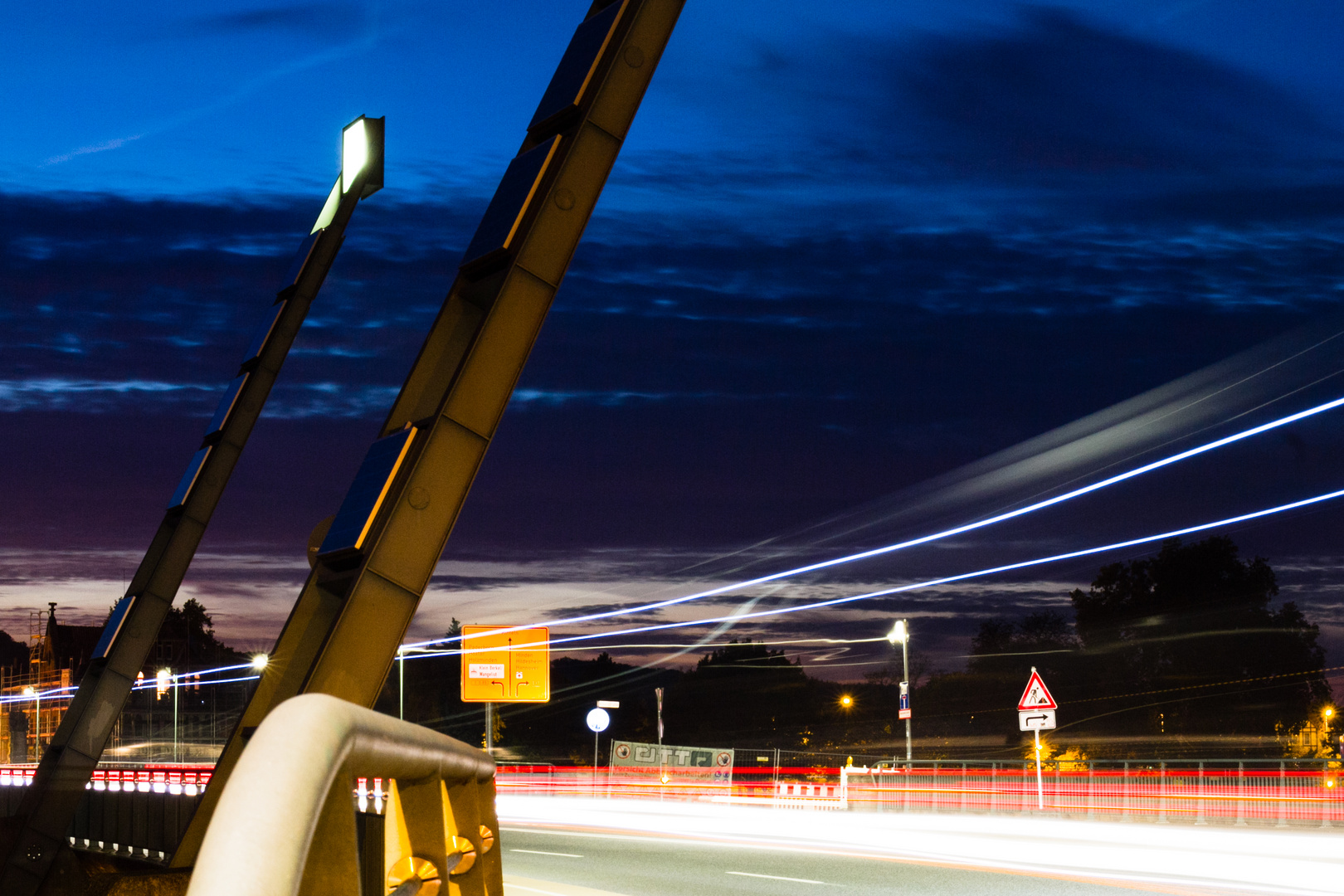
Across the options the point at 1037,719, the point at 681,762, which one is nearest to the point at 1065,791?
the point at 1037,719

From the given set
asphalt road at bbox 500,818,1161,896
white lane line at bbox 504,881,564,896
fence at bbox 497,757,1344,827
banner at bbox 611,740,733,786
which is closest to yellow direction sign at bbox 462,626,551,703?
banner at bbox 611,740,733,786

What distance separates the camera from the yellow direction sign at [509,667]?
41.5m

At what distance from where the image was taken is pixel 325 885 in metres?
1.62

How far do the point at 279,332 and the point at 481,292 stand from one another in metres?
10.4

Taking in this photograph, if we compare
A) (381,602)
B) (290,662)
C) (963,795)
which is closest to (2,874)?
(290,662)

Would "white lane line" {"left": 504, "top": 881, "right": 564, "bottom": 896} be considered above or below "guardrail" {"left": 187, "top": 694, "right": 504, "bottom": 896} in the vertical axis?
below

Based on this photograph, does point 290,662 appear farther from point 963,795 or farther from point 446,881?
point 963,795

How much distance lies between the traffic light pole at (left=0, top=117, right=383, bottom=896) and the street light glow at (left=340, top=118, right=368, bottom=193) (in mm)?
1396

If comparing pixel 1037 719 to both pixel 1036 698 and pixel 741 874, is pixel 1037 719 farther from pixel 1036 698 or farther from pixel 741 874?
pixel 741 874

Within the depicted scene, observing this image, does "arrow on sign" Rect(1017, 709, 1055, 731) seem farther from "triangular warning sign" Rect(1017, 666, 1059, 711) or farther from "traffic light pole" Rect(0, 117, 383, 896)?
"traffic light pole" Rect(0, 117, 383, 896)

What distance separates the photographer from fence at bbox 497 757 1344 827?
1143 inches

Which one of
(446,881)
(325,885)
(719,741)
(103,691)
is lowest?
(719,741)

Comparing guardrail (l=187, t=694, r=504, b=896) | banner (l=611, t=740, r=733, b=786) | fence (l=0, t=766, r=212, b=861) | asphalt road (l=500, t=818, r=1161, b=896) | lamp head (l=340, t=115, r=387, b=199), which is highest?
lamp head (l=340, t=115, r=387, b=199)

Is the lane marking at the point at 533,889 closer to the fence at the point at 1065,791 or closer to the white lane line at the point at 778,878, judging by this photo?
the white lane line at the point at 778,878
